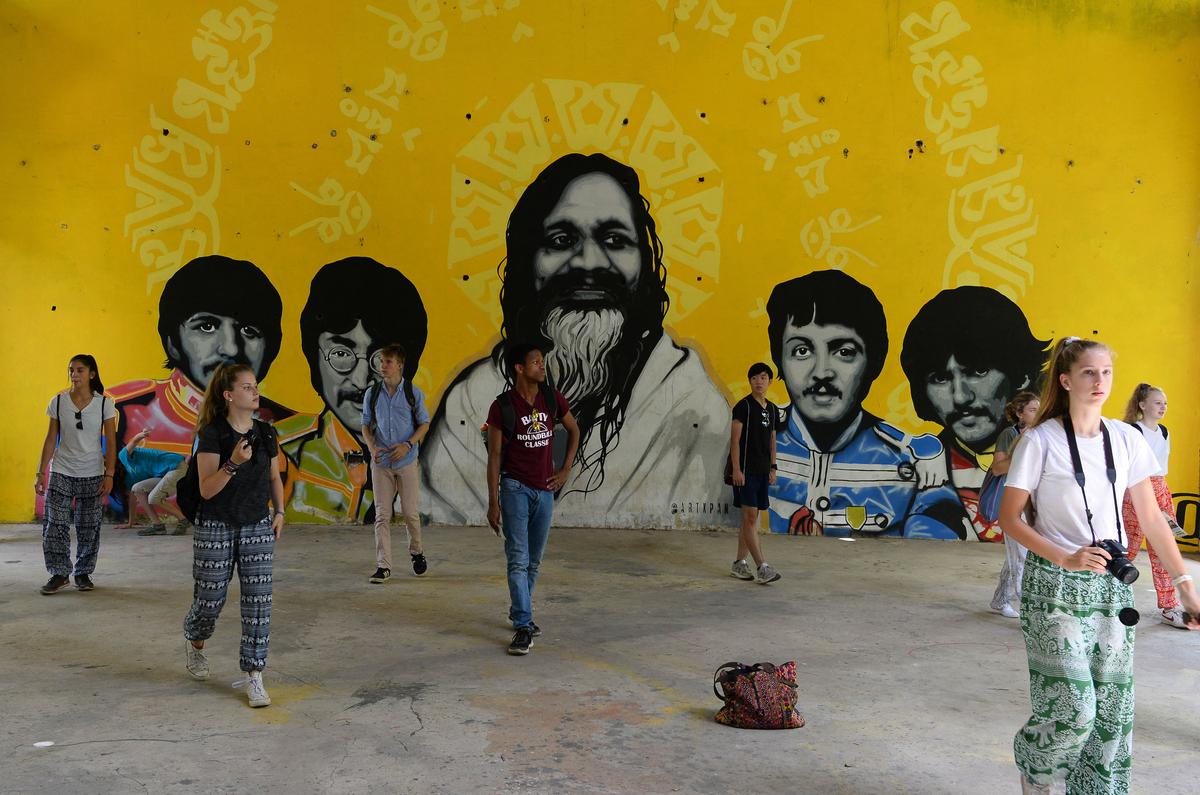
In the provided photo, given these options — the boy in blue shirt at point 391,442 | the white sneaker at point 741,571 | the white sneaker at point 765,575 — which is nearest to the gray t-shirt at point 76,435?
the boy in blue shirt at point 391,442

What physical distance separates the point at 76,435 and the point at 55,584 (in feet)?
3.97

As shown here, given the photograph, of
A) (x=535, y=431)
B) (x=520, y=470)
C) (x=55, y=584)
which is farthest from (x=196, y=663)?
(x=55, y=584)

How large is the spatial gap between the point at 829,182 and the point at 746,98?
1340 mm

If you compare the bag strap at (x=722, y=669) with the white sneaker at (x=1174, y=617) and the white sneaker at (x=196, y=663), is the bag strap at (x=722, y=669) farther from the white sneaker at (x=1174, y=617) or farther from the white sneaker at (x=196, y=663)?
the white sneaker at (x=1174, y=617)

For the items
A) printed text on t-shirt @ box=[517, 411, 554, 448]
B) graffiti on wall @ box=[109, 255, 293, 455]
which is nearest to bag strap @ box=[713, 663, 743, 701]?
printed text on t-shirt @ box=[517, 411, 554, 448]

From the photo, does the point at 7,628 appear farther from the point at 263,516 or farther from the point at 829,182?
the point at 829,182

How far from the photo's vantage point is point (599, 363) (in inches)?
463

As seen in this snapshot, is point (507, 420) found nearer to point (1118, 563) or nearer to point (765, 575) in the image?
A: point (765, 575)

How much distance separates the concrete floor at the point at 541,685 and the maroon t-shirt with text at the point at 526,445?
45.1 inches

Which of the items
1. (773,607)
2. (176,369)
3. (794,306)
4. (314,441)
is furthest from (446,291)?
(773,607)

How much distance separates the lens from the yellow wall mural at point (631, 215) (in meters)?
11.5

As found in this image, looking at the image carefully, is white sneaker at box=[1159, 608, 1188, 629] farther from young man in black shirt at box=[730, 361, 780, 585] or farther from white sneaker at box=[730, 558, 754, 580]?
white sneaker at box=[730, 558, 754, 580]

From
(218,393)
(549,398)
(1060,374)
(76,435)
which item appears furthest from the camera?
(76,435)

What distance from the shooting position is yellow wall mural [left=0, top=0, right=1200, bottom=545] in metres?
11.5
